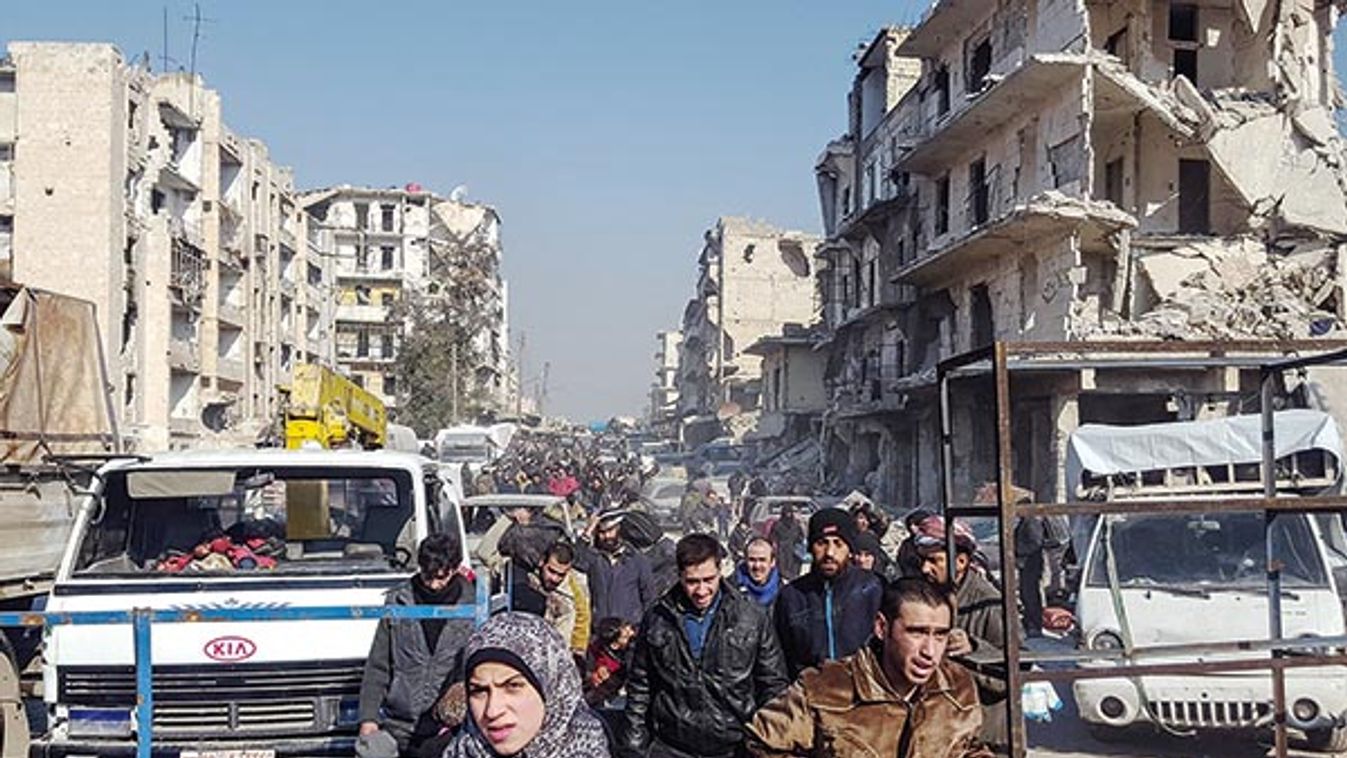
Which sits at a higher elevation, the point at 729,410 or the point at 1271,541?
the point at 729,410

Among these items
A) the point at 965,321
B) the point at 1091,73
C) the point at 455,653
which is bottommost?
the point at 455,653

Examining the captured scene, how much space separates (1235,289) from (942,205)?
441 inches

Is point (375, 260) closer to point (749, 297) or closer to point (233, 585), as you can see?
point (749, 297)

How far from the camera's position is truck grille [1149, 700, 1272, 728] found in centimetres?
Answer: 826

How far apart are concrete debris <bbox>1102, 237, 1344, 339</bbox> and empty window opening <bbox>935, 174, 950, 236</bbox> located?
9715mm

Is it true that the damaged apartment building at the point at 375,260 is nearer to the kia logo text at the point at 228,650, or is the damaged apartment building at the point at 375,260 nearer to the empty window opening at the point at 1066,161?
the empty window opening at the point at 1066,161

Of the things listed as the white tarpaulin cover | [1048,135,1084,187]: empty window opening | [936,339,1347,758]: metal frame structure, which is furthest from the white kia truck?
[1048,135,1084,187]: empty window opening

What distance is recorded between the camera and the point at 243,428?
51469mm

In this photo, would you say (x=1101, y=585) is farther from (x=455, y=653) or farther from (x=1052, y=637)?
(x=455, y=653)

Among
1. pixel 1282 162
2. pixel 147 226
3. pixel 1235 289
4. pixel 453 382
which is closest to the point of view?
pixel 1235 289

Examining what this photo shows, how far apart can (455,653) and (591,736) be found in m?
2.54

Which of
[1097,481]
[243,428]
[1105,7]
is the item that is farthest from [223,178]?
[1097,481]

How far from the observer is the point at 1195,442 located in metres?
11.7

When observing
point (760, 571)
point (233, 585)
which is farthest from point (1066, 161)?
point (233, 585)
